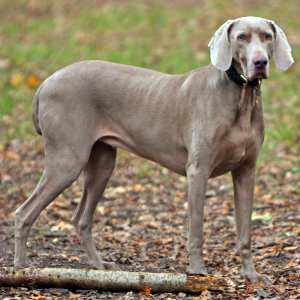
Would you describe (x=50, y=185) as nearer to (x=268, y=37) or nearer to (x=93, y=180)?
(x=93, y=180)

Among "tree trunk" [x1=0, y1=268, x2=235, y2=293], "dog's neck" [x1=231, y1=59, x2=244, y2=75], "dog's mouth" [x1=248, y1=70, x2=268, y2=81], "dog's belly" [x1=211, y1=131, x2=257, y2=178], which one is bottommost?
"tree trunk" [x1=0, y1=268, x2=235, y2=293]

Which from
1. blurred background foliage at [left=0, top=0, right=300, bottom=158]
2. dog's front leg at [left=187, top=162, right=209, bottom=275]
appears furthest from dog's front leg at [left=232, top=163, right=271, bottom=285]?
blurred background foliage at [left=0, top=0, right=300, bottom=158]

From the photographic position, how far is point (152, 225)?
19.6 feet

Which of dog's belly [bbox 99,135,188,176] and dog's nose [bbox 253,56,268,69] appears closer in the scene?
dog's nose [bbox 253,56,268,69]

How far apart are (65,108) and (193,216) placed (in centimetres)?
149

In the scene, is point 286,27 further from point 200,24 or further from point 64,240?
point 64,240

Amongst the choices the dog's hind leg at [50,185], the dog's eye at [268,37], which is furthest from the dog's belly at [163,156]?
the dog's eye at [268,37]

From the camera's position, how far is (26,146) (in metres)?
8.12

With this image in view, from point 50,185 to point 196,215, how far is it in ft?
4.35

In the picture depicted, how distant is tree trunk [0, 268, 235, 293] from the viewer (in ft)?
11.9

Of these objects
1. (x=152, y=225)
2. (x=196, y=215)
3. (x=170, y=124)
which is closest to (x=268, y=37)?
(x=170, y=124)

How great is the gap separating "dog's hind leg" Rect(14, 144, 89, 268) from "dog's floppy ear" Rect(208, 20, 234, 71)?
1.44 meters

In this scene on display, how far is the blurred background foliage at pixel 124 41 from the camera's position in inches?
363

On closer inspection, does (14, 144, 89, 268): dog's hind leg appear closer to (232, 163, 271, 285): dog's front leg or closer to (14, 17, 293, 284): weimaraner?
(14, 17, 293, 284): weimaraner
